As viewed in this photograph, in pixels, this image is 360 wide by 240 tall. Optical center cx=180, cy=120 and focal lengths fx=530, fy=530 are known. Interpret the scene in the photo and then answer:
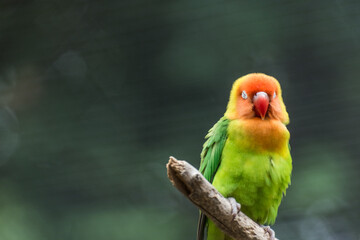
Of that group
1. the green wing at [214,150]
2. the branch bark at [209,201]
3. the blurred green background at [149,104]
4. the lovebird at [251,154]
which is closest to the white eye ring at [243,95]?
the lovebird at [251,154]

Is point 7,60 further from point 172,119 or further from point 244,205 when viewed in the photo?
point 244,205

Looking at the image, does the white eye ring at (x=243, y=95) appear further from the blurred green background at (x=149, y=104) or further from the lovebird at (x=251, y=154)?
the blurred green background at (x=149, y=104)

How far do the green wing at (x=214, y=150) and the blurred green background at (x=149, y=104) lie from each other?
4.57ft

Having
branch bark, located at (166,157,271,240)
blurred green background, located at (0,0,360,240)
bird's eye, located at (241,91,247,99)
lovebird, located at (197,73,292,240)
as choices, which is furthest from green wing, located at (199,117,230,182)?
blurred green background, located at (0,0,360,240)

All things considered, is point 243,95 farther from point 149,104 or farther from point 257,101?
point 149,104

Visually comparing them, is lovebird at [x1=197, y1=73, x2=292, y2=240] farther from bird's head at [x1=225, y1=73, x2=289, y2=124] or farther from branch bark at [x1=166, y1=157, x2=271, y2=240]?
branch bark at [x1=166, y1=157, x2=271, y2=240]

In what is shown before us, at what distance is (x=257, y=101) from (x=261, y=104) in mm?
21

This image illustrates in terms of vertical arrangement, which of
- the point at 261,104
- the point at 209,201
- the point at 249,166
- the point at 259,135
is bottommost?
the point at 209,201

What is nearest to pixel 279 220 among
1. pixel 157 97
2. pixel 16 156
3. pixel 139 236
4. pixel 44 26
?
pixel 139 236

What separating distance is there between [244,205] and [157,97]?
176 cm

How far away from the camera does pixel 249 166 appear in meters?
Answer: 1.87

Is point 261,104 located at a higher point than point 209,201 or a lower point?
higher

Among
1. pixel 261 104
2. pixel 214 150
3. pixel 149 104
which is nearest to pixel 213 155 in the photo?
pixel 214 150

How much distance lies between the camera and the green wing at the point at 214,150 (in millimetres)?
1951
